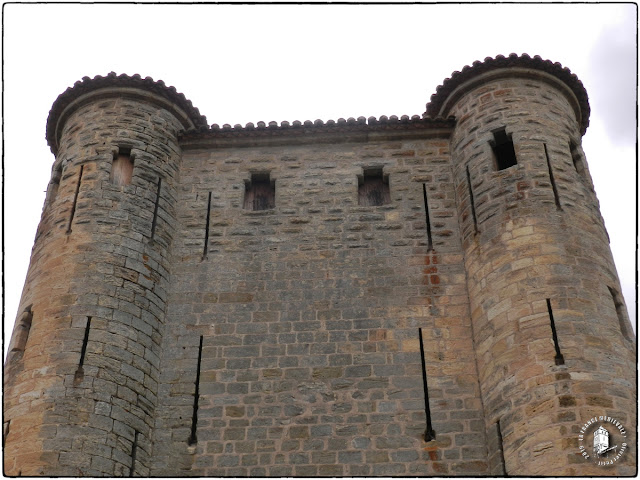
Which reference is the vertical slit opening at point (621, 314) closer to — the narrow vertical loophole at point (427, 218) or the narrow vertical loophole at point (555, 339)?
the narrow vertical loophole at point (555, 339)

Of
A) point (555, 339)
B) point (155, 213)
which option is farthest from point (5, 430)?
point (555, 339)

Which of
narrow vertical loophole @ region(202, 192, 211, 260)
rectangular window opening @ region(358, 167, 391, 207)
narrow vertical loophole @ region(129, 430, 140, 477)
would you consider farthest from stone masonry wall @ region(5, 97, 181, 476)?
rectangular window opening @ region(358, 167, 391, 207)

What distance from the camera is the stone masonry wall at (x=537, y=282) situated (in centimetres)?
976

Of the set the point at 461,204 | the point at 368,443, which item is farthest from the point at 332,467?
the point at 461,204

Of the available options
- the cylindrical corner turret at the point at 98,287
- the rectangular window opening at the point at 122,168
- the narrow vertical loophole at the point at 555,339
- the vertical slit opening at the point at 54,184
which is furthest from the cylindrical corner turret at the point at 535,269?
the vertical slit opening at the point at 54,184

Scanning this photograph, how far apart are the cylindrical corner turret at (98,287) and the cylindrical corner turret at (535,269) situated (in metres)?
3.97

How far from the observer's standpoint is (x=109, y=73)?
13.6 metres

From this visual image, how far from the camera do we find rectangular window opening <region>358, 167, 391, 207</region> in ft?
42.7

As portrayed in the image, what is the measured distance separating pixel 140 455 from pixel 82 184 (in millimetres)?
4034

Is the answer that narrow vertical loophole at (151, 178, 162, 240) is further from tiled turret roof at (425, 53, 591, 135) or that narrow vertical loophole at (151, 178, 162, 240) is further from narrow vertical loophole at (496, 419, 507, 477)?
narrow vertical loophole at (496, 419, 507, 477)

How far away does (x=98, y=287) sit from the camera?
11.3 metres

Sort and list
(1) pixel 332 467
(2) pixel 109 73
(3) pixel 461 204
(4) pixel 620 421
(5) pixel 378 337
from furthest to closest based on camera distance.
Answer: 1. (2) pixel 109 73
2. (3) pixel 461 204
3. (5) pixel 378 337
4. (1) pixel 332 467
5. (4) pixel 620 421

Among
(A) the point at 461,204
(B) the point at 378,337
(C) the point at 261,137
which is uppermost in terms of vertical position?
(C) the point at 261,137

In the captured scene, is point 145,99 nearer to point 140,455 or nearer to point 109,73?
point 109,73
